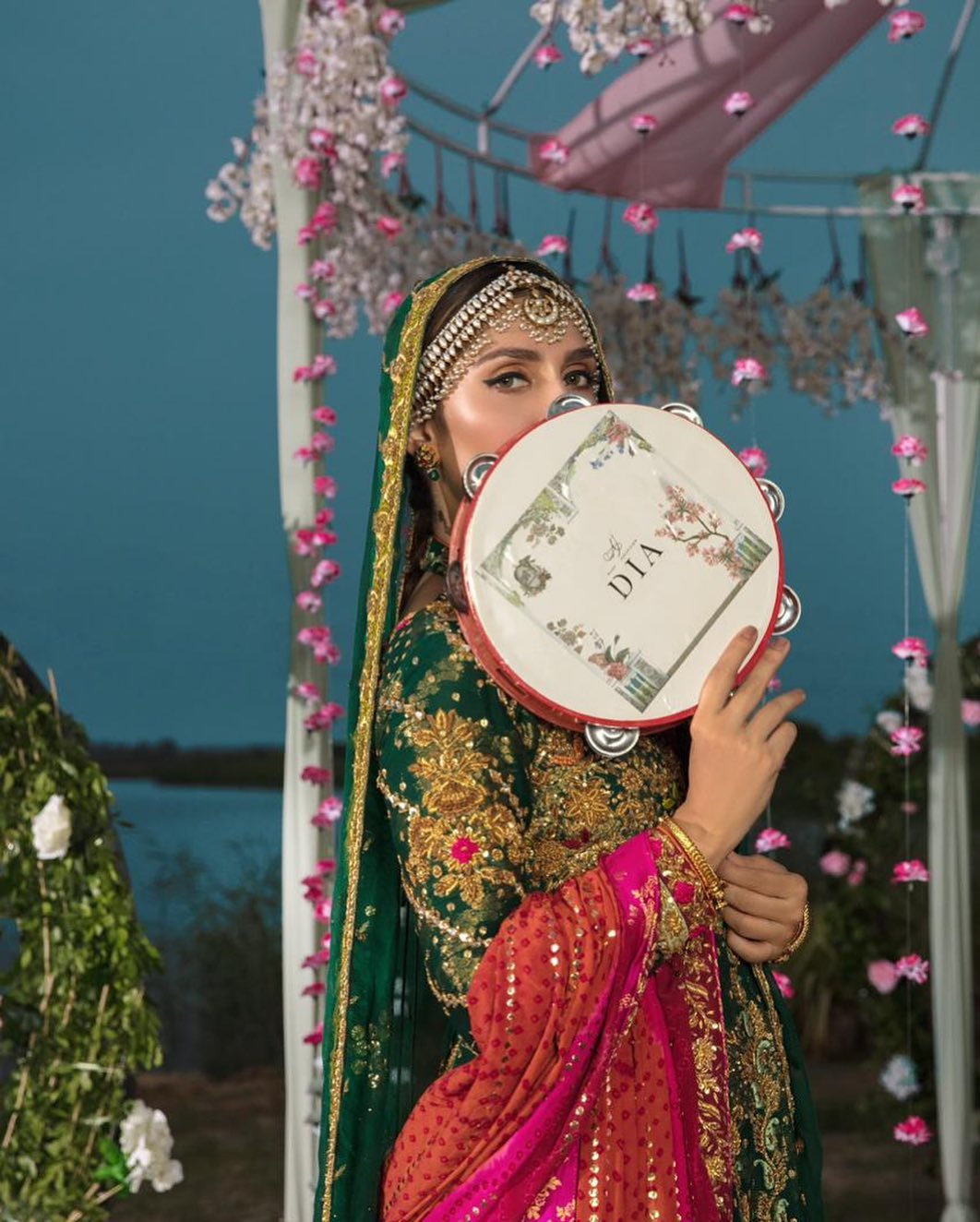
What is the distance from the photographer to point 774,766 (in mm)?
1383

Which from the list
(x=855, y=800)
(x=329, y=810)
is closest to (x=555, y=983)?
(x=329, y=810)

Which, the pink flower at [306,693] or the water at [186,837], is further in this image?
the water at [186,837]

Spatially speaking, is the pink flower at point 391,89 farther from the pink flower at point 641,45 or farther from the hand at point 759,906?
the hand at point 759,906

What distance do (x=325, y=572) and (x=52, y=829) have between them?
1177 mm

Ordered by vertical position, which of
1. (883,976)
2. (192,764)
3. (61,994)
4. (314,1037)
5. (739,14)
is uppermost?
(739,14)

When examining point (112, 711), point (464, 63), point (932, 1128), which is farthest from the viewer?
point (464, 63)

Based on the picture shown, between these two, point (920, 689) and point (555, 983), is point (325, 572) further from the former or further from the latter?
point (555, 983)

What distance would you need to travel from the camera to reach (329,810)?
3.64 meters

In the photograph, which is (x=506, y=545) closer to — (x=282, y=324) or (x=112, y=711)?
(x=282, y=324)

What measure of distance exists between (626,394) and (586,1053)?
416 cm

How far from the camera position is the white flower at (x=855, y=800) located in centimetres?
522

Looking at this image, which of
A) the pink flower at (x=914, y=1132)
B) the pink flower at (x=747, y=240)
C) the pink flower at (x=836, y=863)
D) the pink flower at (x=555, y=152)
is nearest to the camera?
the pink flower at (x=747, y=240)

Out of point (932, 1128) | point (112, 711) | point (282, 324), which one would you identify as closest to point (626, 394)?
point (282, 324)

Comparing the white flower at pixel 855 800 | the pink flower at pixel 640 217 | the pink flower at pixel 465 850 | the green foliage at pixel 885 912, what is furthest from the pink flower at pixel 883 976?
the pink flower at pixel 465 850
